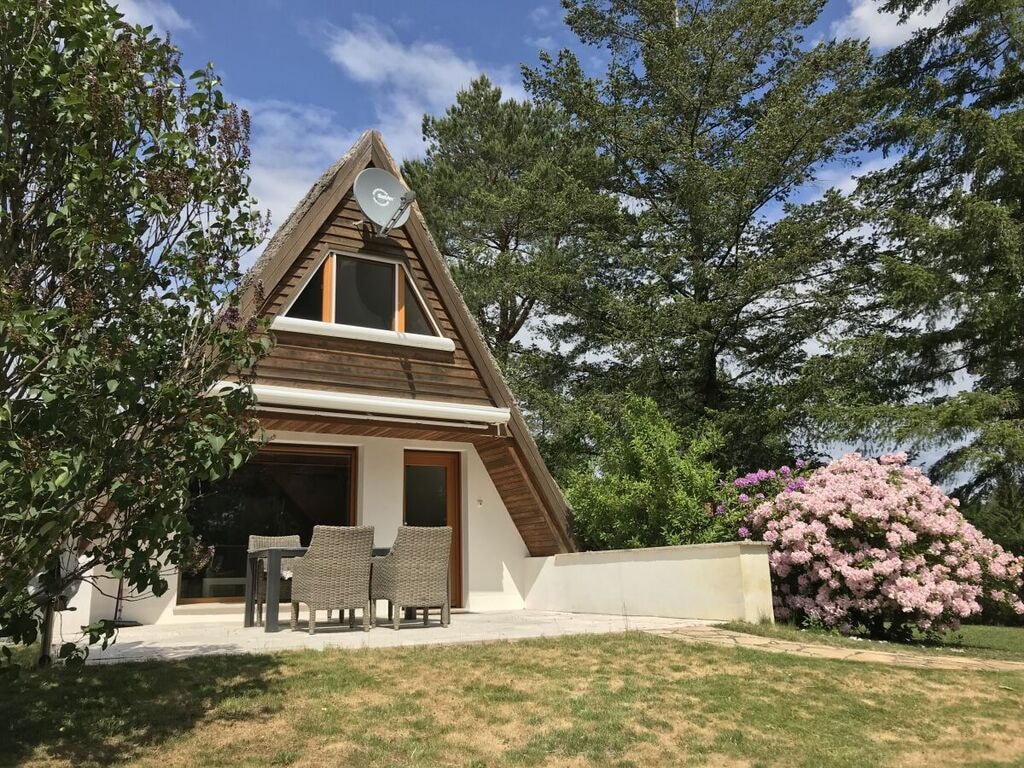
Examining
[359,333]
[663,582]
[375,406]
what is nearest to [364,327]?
[359,333]

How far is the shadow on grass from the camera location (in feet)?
14.2

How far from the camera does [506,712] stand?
5.11 metres

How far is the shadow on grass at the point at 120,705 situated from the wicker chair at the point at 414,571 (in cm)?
236

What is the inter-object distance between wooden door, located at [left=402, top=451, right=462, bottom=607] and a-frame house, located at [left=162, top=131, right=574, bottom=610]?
21 millimetres

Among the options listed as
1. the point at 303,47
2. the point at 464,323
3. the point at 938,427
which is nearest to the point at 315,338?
the point at 464,323

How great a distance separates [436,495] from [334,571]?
4.58 meters

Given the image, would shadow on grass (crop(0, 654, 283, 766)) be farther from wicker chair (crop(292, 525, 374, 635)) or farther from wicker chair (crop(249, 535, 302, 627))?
wicker chair (crop(249, 535, 302, 627))

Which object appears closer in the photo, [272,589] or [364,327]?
[272,589]

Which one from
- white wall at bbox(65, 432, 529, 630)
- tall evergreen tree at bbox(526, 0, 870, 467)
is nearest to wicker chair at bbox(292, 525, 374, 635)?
white wall at bbox(65, 432, 529, 630)

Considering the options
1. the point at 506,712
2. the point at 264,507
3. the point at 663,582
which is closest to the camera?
the point at 506,712

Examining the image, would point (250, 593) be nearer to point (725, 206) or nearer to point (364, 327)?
point (364, 327)

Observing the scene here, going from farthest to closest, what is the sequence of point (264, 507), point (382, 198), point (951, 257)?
point (951, 257), point (382, 198), point (264, 507)

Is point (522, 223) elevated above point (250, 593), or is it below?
above

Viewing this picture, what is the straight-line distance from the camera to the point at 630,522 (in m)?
11.5
